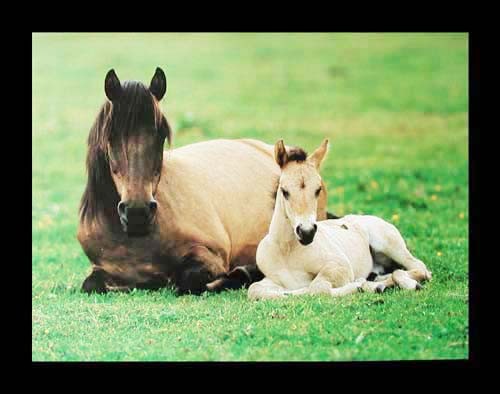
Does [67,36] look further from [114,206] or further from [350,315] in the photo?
[350,315]

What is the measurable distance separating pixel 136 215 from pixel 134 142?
526mm

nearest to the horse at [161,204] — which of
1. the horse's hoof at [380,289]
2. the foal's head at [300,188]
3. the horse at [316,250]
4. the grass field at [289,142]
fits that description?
the grass field at [289,142]

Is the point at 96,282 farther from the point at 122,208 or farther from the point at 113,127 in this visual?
the point at 113,127

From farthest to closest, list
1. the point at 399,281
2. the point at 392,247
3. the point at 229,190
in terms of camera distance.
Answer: the point at 229,190 < the point at 392,247 < the point at 399,281

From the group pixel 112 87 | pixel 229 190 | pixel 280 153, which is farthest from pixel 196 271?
pixel 112 87

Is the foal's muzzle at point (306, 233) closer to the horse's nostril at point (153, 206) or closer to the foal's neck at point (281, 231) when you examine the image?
the foal's neck at point (281, 231)

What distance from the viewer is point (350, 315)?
6.42m

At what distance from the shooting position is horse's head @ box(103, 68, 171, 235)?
661 cm

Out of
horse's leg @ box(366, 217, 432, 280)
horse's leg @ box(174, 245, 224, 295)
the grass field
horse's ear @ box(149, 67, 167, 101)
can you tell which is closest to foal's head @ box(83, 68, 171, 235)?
horse's ear @ box(149, 67, 167, 101)

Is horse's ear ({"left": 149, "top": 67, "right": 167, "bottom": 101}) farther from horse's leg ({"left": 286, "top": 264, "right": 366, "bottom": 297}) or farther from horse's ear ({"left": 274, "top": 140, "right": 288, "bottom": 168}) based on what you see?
horse's leg ({"left": 286, "top": 264, "right": 366, "bottom": 297})

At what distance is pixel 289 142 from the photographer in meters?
11.8
